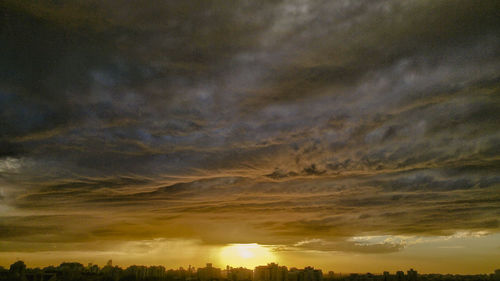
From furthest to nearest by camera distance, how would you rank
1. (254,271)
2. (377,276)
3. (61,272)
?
1. (254,271)
2. (377,276)
3. (61,272)

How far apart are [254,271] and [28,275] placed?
50.9 m

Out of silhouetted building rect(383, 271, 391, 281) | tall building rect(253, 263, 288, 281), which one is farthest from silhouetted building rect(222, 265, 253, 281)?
silhouetted building rect(383, 271, 391, 281)

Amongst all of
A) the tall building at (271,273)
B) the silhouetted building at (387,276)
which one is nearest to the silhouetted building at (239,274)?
the tall building at (271,273)

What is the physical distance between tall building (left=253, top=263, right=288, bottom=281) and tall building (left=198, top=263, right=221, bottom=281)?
377 inches

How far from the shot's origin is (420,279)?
7856 cm

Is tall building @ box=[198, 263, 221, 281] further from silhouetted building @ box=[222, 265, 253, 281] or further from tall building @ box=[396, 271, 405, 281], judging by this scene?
tall building @ box=[396, 271, 405, 281]

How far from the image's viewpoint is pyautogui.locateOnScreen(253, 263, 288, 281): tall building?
8175 centimetres

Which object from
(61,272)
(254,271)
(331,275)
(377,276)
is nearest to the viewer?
(61,272)

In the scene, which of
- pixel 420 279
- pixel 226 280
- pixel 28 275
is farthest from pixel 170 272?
pixel 420 279

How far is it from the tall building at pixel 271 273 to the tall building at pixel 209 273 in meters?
9.57

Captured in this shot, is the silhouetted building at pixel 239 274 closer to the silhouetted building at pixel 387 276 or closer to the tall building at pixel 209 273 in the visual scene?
the tall building at pixel 209 273

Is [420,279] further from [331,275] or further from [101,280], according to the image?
[101,280]

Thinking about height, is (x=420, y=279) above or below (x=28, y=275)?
below

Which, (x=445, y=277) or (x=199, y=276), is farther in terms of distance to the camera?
(x=445, y=277)
